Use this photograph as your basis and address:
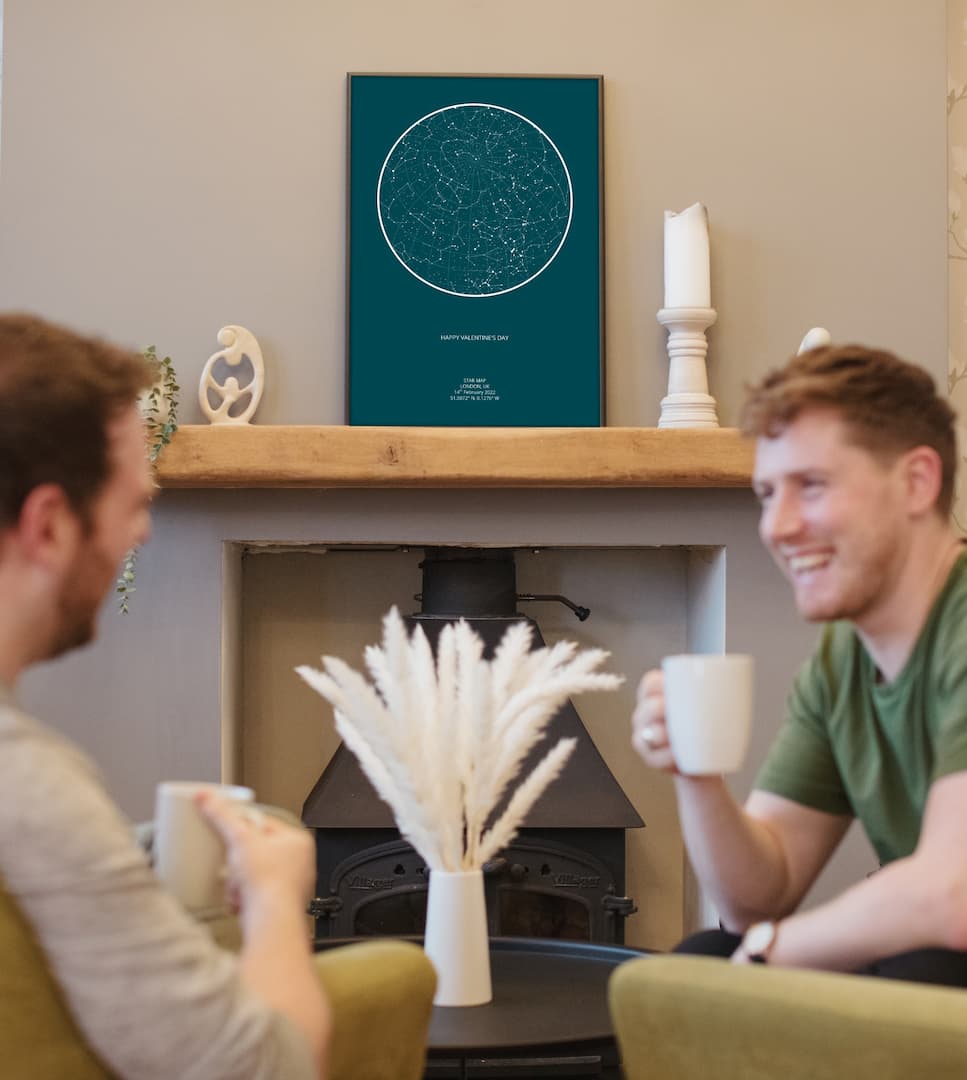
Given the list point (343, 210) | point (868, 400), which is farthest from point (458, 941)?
point (343, 210)

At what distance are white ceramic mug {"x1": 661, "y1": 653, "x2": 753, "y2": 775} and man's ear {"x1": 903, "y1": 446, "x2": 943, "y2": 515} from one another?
0.94ft

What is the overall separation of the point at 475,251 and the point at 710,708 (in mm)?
1852

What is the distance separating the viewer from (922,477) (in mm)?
1477

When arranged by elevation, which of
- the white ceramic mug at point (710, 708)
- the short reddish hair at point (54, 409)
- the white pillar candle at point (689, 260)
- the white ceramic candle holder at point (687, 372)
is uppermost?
the white pillar candle at point (689, 260)

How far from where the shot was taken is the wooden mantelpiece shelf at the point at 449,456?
2811mm

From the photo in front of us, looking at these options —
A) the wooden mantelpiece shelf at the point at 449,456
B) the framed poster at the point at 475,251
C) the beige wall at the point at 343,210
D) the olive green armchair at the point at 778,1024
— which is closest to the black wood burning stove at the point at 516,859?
the beige wall at the point at 343,210

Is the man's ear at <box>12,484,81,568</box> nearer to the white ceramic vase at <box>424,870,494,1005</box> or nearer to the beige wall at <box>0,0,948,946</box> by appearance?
the white ceramic vase at <box>424,870,494,1005</box>

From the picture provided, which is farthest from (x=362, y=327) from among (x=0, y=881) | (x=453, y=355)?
(x=0, y=881)

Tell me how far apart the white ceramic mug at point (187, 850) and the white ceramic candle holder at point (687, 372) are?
6.39 ft

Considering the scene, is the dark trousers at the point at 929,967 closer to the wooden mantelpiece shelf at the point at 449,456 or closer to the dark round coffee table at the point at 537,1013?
the dark round coffee table at the point at 537,1013

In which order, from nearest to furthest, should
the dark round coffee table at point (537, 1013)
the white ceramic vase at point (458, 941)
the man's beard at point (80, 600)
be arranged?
1. the man's beard at point (80, 600)
2. the dark round coffee table at point (537, 1013)
3. the white ceramic vase at point (458, 941)

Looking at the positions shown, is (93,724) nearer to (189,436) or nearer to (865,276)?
(189,436)

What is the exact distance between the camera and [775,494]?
1511mm

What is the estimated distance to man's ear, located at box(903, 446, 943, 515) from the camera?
147 cm
